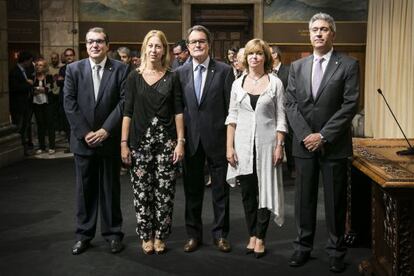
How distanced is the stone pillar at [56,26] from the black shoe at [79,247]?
364 inches

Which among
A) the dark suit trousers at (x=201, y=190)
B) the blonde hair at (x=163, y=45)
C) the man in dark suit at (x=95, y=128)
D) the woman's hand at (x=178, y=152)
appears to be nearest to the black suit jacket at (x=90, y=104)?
the man in dark suit at (x=95, y=128)

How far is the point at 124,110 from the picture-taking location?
435 cm

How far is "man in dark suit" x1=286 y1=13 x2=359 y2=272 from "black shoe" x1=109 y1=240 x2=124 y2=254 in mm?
1318

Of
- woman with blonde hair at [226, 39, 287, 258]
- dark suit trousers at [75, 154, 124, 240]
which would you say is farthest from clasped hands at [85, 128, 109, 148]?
woman with blonde hair at [226, 39, 287, 258]

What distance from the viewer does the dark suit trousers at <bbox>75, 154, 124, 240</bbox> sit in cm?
451

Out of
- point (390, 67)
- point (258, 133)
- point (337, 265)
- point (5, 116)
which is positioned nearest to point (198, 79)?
point (258, 133)

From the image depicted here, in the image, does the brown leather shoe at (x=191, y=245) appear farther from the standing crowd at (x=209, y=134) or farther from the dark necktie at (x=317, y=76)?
the dark necktie at (x=317, y=76)

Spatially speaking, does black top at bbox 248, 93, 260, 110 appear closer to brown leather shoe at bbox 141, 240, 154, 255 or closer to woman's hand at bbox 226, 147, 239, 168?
woman's hand at bbox 226, 147, 239, 168

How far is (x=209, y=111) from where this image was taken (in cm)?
441

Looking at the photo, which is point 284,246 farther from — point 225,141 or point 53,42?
point 53,42

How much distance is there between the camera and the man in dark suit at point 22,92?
30.7ft

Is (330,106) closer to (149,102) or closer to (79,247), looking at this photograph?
(149,102)

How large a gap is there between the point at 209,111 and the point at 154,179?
65cm

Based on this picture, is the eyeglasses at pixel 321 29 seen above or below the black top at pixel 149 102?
above
